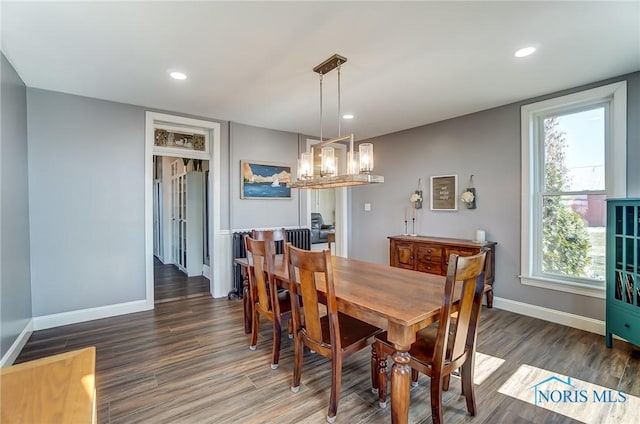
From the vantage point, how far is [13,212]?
2.61m

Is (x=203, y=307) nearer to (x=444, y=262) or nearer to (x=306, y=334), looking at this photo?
(x=306, y=334)

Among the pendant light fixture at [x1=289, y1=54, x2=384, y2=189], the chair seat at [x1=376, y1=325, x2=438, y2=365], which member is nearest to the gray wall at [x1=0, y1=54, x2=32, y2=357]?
the pendant light fixture at [x1=289, y1=54, x2=384, y2=189]

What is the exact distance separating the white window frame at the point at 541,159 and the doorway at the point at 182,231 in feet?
14.5

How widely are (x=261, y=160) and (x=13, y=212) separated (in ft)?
9.33

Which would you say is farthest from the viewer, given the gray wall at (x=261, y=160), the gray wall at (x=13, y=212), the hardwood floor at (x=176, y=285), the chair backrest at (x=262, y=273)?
the gray wall at (x=261, y=160)

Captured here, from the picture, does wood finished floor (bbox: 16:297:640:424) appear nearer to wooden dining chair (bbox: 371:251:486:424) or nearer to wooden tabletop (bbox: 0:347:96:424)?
wooden dining chair (bbox: 371:251:486:424)

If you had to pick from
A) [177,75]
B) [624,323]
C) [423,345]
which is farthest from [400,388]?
[177,75]

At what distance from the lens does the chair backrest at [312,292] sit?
174cm

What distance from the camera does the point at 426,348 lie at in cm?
175

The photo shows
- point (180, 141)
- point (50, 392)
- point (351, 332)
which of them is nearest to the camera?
point (50, 392)

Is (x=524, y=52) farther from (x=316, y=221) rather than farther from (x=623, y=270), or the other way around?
(x=316, y=221)

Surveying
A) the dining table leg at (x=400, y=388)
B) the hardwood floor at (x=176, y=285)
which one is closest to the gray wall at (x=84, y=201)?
the hardwood floor at (x=176, y=285)

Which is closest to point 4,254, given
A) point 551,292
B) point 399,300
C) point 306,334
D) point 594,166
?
point 306,334

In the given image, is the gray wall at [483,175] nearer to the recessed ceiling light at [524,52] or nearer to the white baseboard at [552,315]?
the white baseboard at [552,315]
